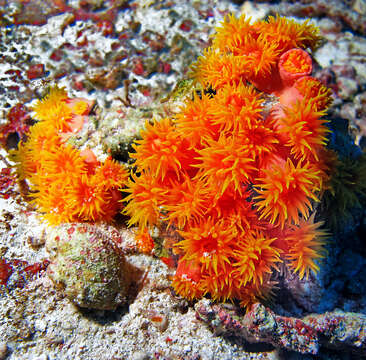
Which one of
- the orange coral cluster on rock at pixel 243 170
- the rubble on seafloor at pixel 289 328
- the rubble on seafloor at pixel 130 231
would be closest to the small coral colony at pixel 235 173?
the orange coral cluster on rock at pixel 243 170

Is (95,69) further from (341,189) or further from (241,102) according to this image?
(341,189)

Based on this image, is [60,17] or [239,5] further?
[239,5]

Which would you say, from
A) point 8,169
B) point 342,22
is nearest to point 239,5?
point 342,22

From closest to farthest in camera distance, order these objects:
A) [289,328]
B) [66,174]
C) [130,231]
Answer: [289,328] → [66,174] → [130,231]

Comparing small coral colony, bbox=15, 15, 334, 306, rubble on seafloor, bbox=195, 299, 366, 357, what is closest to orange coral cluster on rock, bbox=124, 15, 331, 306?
small coral colony, bbox=15, 15, 334, 306

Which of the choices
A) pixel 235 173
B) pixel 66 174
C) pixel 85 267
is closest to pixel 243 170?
pixel 235 173

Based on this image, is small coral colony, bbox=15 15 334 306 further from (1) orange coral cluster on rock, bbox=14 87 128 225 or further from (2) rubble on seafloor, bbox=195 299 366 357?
(2) rubble on seafloor, bbox=195 299 366 357

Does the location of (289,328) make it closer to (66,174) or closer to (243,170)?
(243,170)

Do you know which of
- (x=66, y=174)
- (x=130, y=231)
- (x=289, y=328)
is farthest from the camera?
(x=130, y=231)
